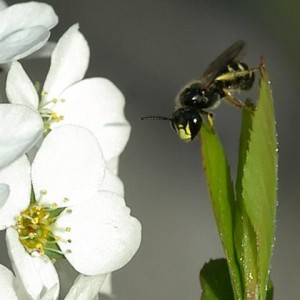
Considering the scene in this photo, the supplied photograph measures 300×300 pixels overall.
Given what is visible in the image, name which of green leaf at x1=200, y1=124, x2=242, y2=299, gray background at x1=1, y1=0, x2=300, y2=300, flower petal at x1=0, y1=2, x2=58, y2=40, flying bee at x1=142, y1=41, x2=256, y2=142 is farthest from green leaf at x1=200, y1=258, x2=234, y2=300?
gray background at x1=1, y1=0, x2=300, y2=300

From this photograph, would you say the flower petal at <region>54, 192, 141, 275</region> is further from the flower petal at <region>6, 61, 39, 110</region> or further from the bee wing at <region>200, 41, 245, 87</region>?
the bee wing at <region>200, 41, 245, 87</region>

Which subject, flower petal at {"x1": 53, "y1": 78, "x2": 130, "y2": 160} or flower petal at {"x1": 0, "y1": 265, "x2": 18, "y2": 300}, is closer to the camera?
flower petal at {"x1": 0, "y1": 265, "x2": 18, "y2": 300}

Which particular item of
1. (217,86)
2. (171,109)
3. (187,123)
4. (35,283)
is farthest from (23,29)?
(171,109)

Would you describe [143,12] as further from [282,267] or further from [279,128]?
[282,267]

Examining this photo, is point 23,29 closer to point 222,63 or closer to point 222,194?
point 222,194

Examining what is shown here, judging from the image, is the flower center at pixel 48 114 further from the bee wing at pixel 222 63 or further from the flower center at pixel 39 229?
the bee wing at pixel 222 63

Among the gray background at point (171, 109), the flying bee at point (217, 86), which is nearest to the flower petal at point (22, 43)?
the flying bee at point (217, 86)

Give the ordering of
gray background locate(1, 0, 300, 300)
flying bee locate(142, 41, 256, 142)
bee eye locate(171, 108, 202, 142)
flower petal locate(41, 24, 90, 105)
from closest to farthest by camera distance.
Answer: flower petal locate(41, 24, 90, 105) → bee eye locate(171, 108, 202, 142) → flying bee locate(142, 41, 256, 142) → gray background locate(1, 0, 300, 300)
